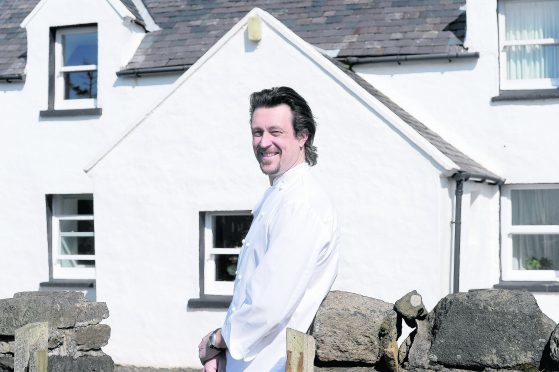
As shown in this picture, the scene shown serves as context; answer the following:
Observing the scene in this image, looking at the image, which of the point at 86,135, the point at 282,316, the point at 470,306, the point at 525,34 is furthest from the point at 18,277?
the point at 282,316

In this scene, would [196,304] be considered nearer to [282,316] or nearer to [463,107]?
[463,107]

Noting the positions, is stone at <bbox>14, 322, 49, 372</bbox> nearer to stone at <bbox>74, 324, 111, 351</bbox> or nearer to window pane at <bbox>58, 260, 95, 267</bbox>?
stone at <bbox>74, 324, 111, 351</bbox>

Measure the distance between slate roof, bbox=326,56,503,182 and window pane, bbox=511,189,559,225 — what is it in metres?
0.55

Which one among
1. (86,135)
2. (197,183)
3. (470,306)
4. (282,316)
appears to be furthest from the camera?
(86,135)

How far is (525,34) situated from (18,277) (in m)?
7.68

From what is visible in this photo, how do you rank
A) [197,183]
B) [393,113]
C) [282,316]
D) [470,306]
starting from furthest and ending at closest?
[197,183] → [393,113] → [470,306] → [282,316]

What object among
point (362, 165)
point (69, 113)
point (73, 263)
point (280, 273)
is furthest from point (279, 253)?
point (73, 263)

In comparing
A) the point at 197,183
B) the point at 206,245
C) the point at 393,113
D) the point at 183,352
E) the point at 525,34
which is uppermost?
the point at 525,34

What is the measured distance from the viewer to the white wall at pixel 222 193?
11.0 m

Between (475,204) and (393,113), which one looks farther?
(475,204)

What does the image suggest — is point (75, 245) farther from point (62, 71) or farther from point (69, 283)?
point (62, 71)

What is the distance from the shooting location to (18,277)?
14383 millimetres

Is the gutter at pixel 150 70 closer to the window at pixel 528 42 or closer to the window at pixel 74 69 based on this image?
the window at pixel 74 69

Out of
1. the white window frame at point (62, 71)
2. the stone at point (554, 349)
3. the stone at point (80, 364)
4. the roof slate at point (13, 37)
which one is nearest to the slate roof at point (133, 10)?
the white window frame at point (62, 71)
